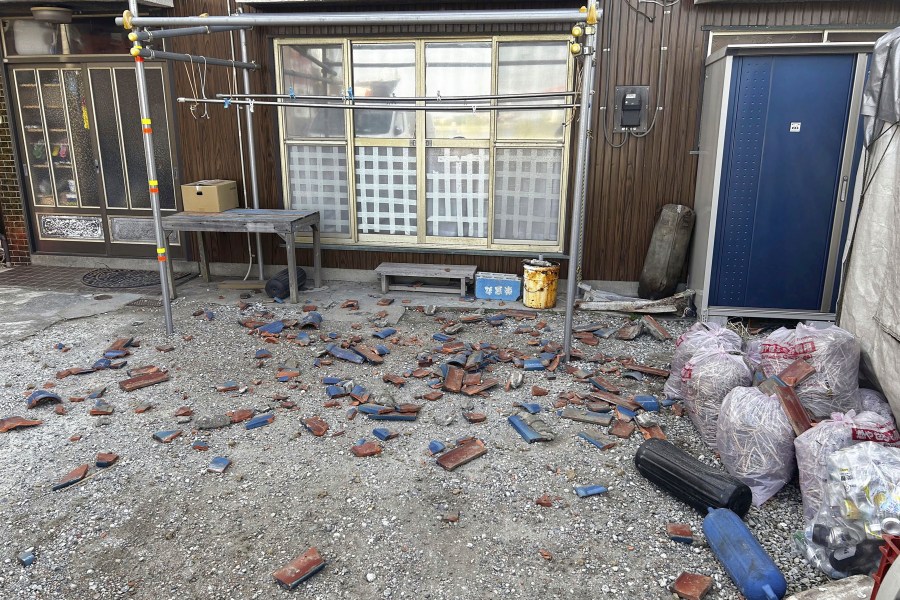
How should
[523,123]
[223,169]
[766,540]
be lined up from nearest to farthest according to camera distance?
[766,540] → [523,123] → [223,169]

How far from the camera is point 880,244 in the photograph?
154 inches

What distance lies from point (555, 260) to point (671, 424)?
10.6 feet

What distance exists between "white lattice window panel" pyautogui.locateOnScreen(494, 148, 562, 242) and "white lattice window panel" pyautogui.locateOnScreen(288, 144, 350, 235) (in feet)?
6.16

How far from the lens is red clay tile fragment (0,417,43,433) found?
4.05 metres

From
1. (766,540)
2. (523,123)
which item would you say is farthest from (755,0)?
(766,540)

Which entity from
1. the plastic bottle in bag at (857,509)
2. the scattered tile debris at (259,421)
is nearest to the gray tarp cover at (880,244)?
the plastic bottle in bag at (857,509)

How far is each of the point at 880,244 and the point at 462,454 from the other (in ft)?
9.82

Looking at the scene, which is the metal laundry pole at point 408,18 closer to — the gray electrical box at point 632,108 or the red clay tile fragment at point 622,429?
the gray electrical box at point 632,108

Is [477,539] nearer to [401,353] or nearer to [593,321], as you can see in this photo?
[401,353]

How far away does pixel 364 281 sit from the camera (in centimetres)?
755

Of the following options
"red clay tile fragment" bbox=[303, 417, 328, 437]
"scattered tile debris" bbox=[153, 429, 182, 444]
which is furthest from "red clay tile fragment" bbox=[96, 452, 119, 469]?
"red clay tile fragment" bbox=[303, 417, 328, 437]

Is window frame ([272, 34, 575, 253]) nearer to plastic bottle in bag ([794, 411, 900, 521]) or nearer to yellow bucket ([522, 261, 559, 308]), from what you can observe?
yellow bucket ([522, 261, 559, 308])

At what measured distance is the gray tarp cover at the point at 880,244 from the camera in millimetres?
3635

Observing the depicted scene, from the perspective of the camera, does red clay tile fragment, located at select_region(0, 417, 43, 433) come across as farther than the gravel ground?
Yes
